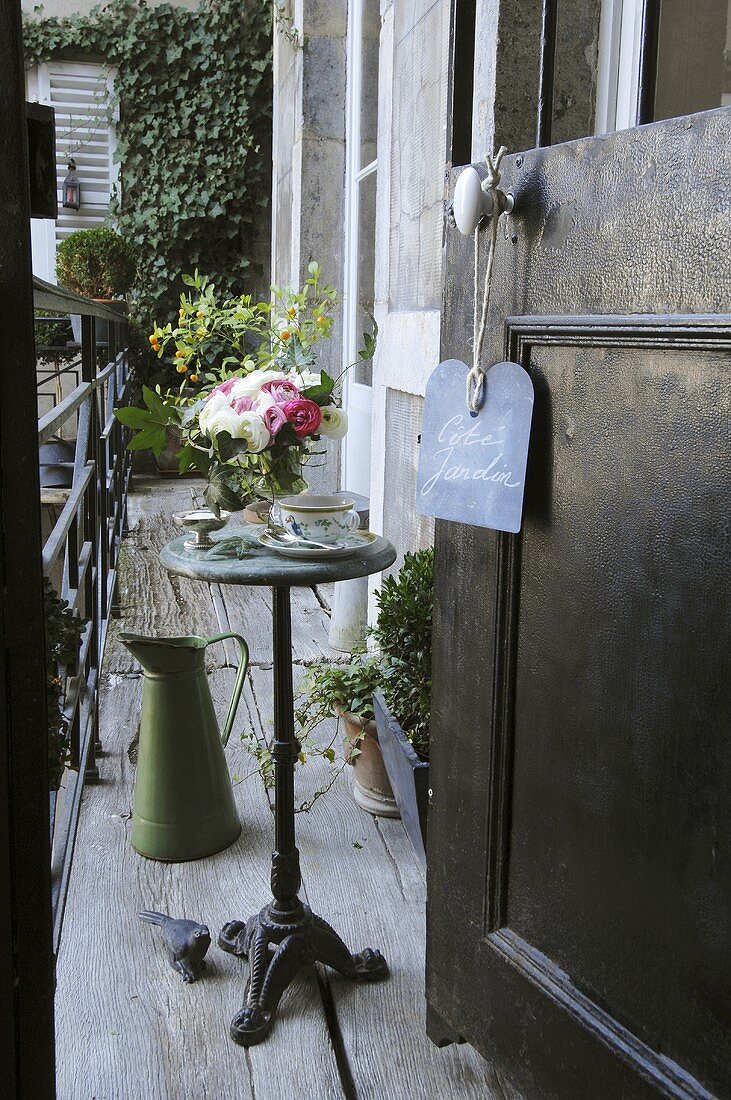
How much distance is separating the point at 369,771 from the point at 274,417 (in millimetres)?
1092

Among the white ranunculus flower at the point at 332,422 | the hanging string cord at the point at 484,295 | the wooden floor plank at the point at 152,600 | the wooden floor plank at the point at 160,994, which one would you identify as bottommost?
the wooden floor plank at the point at 160,994

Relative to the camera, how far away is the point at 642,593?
1.08 m

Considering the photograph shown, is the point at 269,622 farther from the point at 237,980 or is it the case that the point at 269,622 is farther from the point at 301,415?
the point at 301,415

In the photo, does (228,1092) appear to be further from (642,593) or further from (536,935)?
(642,593)

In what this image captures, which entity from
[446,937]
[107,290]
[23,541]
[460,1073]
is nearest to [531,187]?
[23,541]

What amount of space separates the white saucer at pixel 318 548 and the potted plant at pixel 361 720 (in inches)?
24.0

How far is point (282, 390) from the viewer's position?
1.69m

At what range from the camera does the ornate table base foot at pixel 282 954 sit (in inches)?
66.6

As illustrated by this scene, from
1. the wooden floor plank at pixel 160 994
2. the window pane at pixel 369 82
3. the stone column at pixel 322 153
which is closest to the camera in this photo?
the wooden floor plank at pixel 160 994

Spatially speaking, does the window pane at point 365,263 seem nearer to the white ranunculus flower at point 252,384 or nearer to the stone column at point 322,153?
the stone column at point 322,153

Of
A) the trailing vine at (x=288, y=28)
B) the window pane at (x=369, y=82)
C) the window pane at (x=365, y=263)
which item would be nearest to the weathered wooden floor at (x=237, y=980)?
the window pane at (x=365, y=263)

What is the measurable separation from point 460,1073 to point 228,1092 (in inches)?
14.3

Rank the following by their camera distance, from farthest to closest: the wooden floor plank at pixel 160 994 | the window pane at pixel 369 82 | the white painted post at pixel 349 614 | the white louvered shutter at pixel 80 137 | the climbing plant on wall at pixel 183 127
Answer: the white louvered shutter at pixel 80 137
the climbing plant on wall at pixel 183 127
the window pane at pixel 369 82
the white painted post at pixel 349 614
the wooden floor plank at pixel 160 994

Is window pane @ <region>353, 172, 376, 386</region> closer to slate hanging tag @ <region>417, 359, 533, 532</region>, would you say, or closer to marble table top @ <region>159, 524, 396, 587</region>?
marble table top @ <region>159, 524, 396, 587</region>
